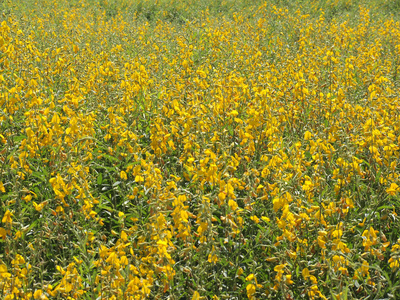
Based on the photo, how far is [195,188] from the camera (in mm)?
3084


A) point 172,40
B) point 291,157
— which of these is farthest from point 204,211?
point 172,40

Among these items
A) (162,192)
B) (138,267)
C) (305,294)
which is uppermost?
(162,192)

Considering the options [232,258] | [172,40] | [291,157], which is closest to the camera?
[232,258]

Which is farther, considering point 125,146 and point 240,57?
point 240,57

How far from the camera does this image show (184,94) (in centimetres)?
410

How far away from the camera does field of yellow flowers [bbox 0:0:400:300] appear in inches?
86.3

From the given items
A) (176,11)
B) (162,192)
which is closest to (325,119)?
(162,192)

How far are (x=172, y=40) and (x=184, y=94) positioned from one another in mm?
3935

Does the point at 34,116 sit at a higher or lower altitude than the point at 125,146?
higher

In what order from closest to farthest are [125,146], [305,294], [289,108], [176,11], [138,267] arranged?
[138,267] < [305,294] < [125,146] < [289,108] < [176,11]

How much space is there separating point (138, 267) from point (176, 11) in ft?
43.3

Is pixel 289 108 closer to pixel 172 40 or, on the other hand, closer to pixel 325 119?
pixel 325 119

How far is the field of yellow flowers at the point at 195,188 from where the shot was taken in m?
2.19

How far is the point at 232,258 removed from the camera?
258 cm
